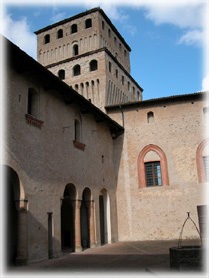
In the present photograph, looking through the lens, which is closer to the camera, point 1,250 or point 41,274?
point 41,274

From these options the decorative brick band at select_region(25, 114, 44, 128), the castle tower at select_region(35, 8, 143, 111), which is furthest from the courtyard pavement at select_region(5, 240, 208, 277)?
the castle tower at select_region(35, 8, 143, 111)

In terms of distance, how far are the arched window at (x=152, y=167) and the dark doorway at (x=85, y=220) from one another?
4.53 metres

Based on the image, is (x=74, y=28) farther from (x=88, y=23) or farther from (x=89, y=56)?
(x=89, y=56)

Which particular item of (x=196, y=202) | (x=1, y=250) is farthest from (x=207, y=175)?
(x=1, y=250)

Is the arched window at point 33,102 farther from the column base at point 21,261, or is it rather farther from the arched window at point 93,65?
the arched window at point 93,65

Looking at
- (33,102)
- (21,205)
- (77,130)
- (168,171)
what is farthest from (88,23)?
(21,205)

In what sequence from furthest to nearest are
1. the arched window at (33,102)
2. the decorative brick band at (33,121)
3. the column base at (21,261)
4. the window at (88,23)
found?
the window at (88,23), the arched window at (33,102), the decorative brick band at (33,121), the column base at (21,261)

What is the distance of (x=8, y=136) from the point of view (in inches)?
400

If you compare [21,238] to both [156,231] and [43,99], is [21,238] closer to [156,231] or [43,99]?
[43,99]

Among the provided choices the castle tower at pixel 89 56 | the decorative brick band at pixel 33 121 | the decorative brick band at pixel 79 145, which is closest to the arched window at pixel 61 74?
the castle tower at pixel 89 56

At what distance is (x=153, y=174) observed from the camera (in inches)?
773

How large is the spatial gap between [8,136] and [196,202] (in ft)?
41.7

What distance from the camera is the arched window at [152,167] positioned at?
19422 millimetres

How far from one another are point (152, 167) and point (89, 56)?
1191cm
